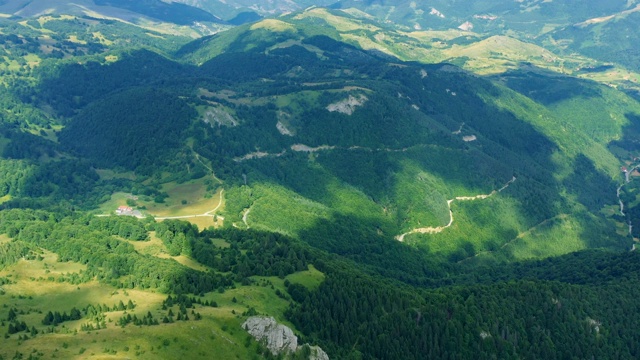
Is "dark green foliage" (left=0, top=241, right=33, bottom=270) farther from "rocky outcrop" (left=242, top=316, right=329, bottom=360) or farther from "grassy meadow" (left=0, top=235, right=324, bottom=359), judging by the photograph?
"rocky outcrop" (left=242, top=316, right=329, bottom=360)

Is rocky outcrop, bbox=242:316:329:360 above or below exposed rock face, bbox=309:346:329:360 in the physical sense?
above

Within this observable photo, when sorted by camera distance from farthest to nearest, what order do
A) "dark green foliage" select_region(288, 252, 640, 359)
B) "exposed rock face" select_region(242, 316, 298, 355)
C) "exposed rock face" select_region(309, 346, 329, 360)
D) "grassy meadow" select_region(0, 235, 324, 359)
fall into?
1. "dark green foliage" select_region(288, 252, 640, 359)
2. "exposed rock face" select_region(309, 346, 329, 360)
3. "exposed rock face" select_region(242, 316, 298, 355)
4. "grassy meadow" select_region(0, 235, 324, 359)

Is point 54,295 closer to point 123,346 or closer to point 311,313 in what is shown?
point 123,346

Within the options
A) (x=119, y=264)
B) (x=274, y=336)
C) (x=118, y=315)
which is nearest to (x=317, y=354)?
(x=274, y=336)

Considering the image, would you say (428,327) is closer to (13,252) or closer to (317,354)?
(317,354)

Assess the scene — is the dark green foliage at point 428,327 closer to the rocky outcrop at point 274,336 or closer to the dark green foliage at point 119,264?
the rocky outcrop at point 274,336

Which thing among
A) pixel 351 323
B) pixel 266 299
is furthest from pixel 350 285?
pixel 266 299

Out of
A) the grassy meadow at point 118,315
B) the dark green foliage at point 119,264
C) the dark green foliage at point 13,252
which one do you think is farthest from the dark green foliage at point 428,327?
the dark green foliage at point 13,252

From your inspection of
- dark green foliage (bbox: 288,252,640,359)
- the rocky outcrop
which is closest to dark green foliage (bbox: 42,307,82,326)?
the rocky outcrop
